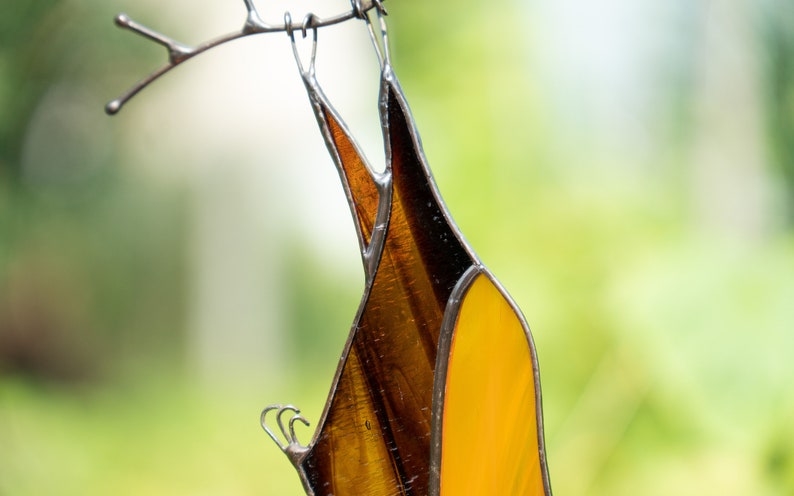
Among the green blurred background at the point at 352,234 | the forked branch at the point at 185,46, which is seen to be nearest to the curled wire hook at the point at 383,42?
the forked branch at the point at 185,46

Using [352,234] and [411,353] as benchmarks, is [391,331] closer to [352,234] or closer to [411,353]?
[411,353]

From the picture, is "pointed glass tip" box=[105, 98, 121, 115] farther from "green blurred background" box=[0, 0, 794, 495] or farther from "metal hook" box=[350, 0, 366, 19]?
"green blurred background" box=[0, 0, 794, 495]

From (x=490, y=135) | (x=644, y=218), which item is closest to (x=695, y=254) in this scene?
(x=644, y=218)

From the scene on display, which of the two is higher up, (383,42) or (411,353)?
(383,42)

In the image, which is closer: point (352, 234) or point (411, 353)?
point (411, 353)

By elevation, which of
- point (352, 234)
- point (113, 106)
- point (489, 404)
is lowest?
point (352, 234)

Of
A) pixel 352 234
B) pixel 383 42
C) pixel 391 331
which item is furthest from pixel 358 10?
pixel 352 234
